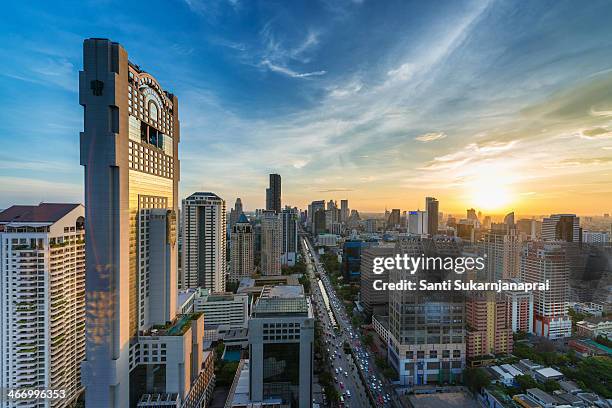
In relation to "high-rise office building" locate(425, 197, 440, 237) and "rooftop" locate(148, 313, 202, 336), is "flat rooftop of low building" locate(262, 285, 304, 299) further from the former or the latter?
"high-rise office building" locate(425, 197, 440, 237)

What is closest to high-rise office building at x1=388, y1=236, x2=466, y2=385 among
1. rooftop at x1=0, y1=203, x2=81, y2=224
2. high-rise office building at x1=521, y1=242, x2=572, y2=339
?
high-rise office building at x1=521, y1=242, x2=572, y2=339

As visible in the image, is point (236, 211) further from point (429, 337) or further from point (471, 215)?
point (429, 337)

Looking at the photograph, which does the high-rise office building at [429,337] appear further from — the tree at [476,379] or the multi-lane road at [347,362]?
the multi-lane road at [347,362]

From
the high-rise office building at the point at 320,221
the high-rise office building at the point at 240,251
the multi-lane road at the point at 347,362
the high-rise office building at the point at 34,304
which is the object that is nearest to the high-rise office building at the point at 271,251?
the high-rise office building at the point at 240,251

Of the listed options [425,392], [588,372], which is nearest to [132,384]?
[425,392]

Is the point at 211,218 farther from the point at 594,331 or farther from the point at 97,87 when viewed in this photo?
the point at 594,331
